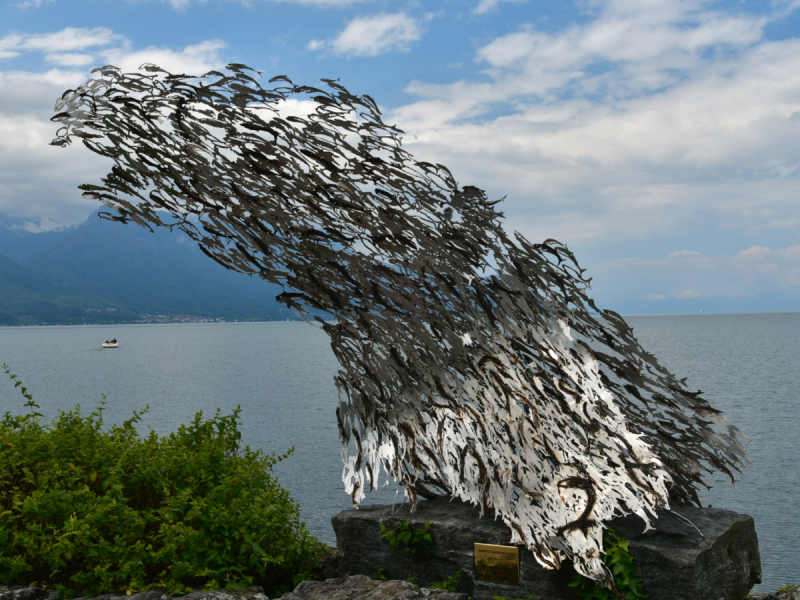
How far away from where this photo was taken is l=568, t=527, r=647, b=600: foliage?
A: 5277mm

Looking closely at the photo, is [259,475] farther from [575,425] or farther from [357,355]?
[575,425]

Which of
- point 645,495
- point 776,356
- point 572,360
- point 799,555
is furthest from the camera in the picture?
point 776,356

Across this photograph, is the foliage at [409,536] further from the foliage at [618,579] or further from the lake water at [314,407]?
the lake water at [314,407]

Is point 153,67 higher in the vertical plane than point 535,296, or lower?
higher

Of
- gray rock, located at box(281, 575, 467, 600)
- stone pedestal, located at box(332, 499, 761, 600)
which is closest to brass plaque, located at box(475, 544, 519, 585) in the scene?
stone pedestal, located at box(332, 499, 761, 600)

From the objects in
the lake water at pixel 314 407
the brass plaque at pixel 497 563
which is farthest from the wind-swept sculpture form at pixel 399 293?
the lake water at pixel 314 407

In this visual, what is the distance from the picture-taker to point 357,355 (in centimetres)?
627

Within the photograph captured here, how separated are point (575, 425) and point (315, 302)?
2910mm

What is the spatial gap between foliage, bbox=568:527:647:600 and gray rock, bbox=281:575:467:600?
1172mm

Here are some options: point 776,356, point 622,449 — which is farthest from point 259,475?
point 776,356

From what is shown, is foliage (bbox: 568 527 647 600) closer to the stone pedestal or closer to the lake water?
the stone pedestal

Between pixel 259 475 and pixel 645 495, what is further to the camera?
pixel 259 475

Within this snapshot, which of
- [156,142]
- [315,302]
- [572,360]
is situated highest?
[156,142]

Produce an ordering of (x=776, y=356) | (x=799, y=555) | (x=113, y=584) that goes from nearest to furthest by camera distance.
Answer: (x=113, y=584), (x=799, y=555), (x=776, y=356)
